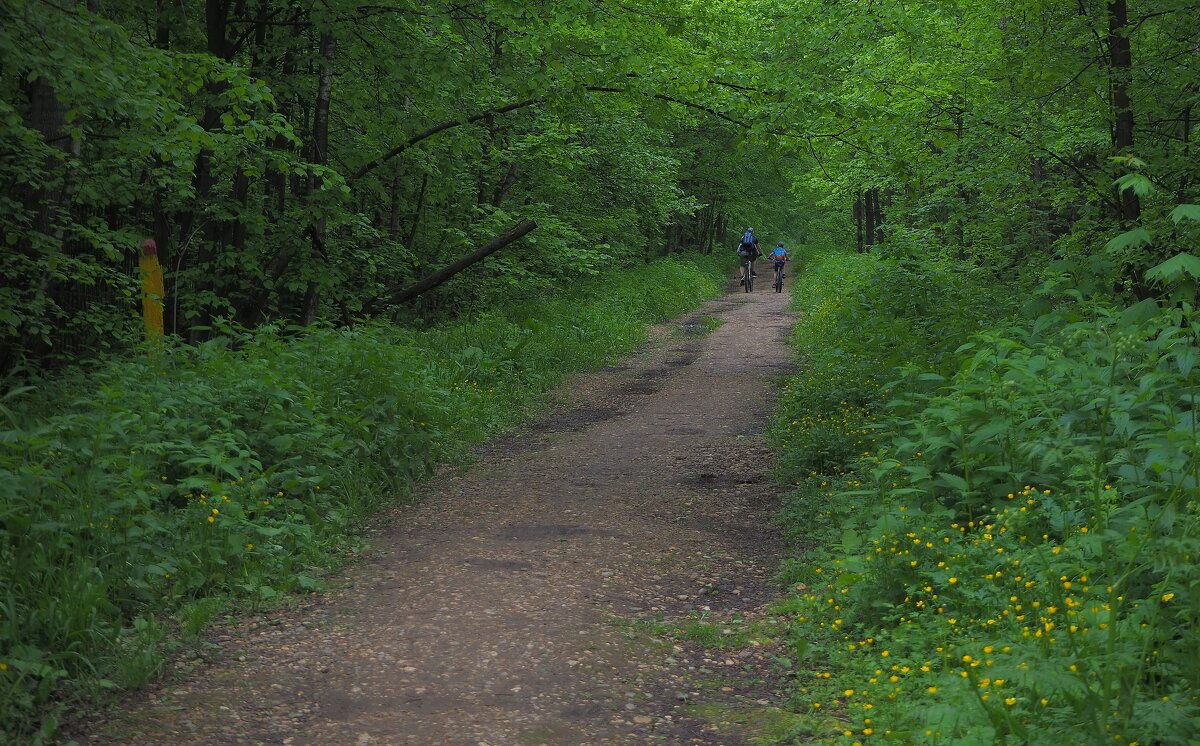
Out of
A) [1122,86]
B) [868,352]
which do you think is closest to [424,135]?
[868,352]

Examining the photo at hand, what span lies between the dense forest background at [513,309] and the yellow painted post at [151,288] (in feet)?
0.73

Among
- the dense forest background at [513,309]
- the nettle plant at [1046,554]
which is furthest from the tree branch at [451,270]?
the nettle plant at [1046,554]

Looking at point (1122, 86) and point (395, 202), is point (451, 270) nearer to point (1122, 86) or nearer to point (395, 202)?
point (395, 202)

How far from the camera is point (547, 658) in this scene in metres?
→ 4.66

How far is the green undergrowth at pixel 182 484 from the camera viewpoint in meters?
4.21

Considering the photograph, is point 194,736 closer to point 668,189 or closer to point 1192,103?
point 1192,103

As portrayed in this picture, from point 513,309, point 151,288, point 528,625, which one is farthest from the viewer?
point 513,309

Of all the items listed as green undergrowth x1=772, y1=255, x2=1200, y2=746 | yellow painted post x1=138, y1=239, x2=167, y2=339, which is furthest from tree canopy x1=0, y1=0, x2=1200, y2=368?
green undergrowth x1=772, y1=255, x2=1200, y2=746

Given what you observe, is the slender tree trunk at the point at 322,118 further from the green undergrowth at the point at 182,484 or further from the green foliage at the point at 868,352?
the green foliage at the point at 868,352

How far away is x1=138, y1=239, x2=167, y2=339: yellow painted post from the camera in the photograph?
8.97 m

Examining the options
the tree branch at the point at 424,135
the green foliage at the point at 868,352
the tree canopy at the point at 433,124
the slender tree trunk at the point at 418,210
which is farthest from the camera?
the slender tree trunk at the point at 418,210

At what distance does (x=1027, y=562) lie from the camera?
407 centimetres

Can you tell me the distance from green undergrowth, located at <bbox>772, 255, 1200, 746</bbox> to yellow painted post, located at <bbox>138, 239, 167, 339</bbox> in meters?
6.67

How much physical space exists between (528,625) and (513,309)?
A: 40.0 ft
